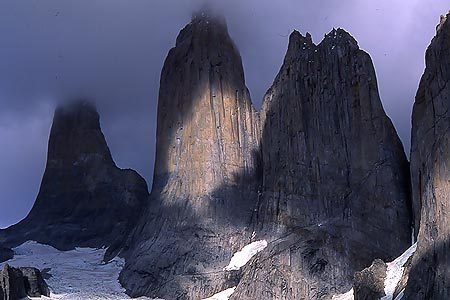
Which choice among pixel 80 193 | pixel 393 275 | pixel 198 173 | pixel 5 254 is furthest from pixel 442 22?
pixel 80 193

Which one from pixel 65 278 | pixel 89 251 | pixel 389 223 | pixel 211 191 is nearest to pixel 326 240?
pixel 389 223

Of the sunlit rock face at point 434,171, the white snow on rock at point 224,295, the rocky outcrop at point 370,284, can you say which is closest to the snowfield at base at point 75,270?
the white snow on rock at point 224,295

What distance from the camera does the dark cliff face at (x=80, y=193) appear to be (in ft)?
298

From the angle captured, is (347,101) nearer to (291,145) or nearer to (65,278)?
(291,145)

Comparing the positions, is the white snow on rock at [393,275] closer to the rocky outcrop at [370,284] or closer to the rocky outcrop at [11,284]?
the rocky outcrop at [370,284]

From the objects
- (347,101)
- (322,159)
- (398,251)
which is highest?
(347,101)

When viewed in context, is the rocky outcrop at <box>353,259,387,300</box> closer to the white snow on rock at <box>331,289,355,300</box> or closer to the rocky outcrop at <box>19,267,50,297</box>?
the white snow on rock at <box>331,289,355,300</box>

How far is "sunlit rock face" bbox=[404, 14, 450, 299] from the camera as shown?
135 ft

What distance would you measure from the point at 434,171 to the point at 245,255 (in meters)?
26.1

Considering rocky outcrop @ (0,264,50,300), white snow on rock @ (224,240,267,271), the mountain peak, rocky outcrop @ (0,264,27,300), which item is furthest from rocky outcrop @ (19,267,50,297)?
the mountain peak

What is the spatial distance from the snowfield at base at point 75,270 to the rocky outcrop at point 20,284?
145cm

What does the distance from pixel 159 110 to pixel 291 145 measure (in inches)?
730

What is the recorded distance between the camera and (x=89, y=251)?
85.9 metres

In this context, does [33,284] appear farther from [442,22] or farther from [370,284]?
[442,22]
